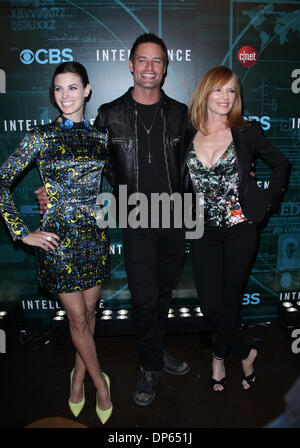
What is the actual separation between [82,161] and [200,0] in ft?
5.68

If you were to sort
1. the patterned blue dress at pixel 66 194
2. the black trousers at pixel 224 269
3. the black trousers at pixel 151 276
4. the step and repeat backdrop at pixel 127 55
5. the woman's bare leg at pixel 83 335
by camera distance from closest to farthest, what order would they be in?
the patterned blue dress at pixel 66 194, the woman's bare leg at pixel 83 335, the black trousers at pixel 224 269, the black trousers at pixel 151 276, the step and repeat backdrop at pixel 127 55

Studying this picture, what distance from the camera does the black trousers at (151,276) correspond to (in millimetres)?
2295

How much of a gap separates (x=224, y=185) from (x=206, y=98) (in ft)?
1.69

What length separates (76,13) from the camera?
8.90ft

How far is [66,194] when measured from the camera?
75.5 inches

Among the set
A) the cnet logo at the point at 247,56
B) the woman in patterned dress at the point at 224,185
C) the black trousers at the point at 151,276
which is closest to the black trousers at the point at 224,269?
the woman in patterned dress at the point at 224,185

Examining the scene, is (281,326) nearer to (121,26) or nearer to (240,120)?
(240,120)

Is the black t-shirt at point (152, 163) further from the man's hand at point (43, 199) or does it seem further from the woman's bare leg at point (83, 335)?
the woman's bare leg at point (83, 335)

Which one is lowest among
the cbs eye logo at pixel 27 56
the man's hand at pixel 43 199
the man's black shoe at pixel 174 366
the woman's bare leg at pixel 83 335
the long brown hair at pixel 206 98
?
the man's black shoe at pixel 174 366

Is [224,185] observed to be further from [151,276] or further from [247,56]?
[247,56]

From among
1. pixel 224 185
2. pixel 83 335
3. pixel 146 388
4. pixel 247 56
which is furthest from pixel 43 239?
pixel 247 56

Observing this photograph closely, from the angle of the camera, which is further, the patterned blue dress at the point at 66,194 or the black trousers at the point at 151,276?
the black trousers at the point at 151,276

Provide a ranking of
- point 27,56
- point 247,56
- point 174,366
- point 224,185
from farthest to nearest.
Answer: point 247,56
point 27,56
point 174,366
point 224,185

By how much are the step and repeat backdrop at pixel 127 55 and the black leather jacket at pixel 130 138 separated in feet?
2.28
